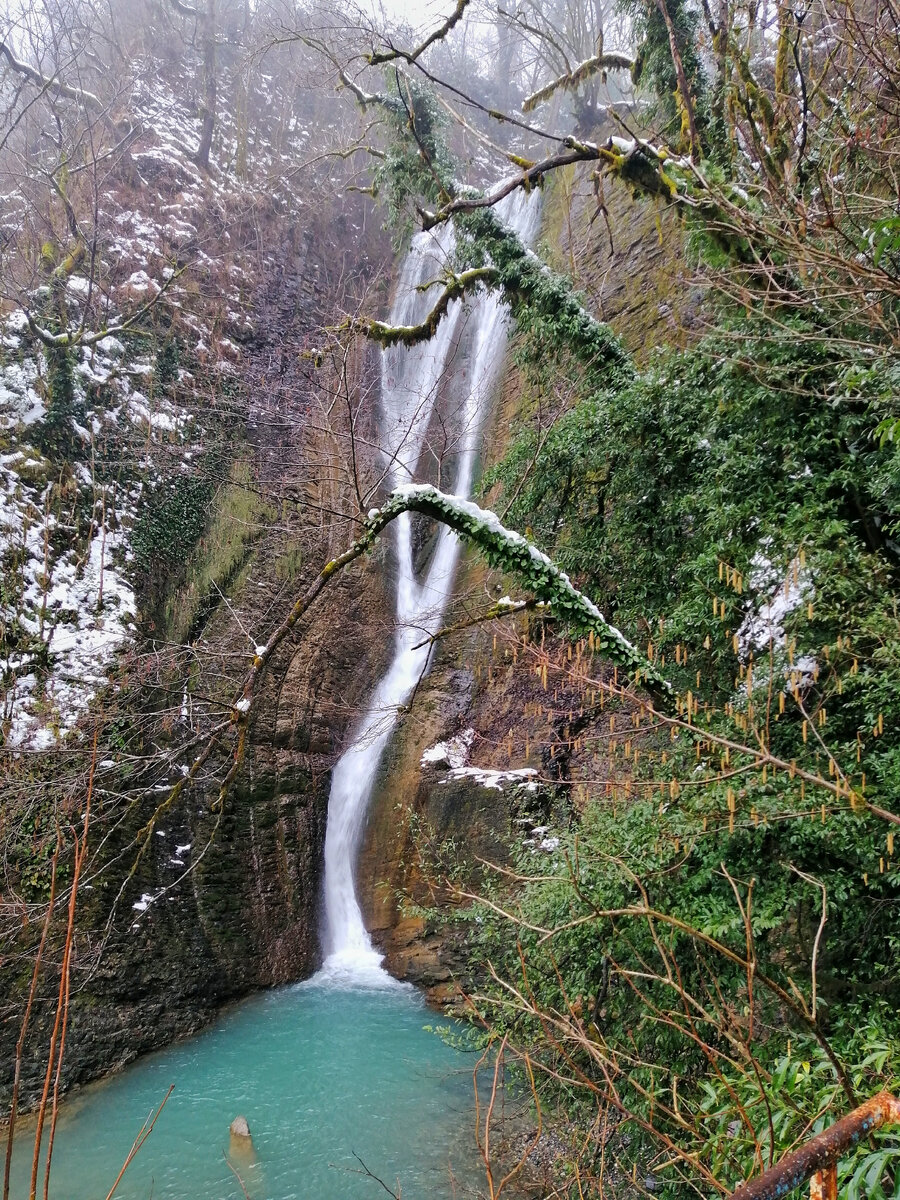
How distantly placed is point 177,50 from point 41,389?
41.7 ft

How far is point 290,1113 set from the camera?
6.42m

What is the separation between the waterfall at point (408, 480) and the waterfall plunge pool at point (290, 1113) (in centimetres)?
132

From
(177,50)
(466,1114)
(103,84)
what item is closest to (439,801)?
(466,1114)

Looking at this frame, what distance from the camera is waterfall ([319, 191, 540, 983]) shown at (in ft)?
31.3

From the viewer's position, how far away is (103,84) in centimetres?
1472

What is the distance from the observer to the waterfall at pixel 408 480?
31.3 ft

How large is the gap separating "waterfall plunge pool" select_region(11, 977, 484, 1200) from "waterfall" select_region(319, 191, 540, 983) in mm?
1318

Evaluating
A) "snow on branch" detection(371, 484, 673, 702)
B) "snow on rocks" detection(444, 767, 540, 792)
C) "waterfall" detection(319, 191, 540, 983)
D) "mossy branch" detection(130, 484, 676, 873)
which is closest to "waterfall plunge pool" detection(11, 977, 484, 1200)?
"waterfall" detection(319, 191, 540, 983)

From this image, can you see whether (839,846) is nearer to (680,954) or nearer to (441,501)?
(680,954)

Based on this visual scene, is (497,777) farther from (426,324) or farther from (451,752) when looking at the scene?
(426,324)

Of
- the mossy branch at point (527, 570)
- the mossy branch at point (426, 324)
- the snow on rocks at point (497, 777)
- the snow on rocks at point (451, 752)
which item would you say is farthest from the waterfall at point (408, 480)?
the snow on rocks at point (497, 777)

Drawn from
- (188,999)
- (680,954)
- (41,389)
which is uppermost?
(41,389)

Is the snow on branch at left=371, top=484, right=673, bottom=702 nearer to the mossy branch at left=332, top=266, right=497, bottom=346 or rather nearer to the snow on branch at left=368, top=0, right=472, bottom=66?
the mossy branch at left=332, top=266, right=497, bottom=346

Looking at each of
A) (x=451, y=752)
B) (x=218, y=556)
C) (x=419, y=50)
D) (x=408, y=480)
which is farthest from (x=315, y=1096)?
(x=419, y=50)
